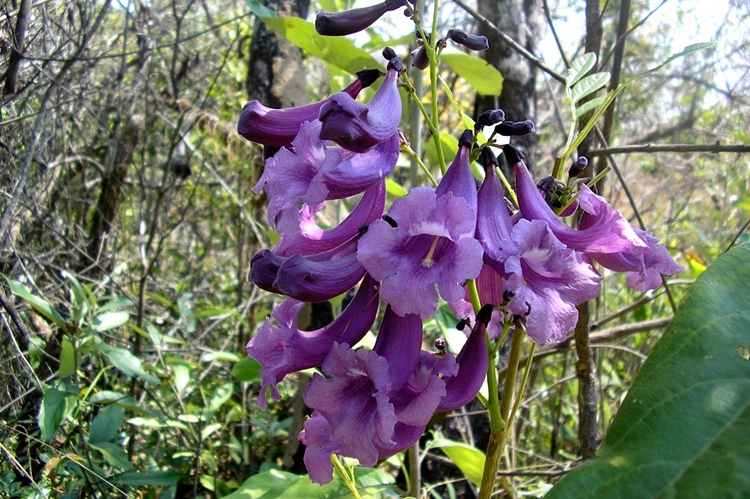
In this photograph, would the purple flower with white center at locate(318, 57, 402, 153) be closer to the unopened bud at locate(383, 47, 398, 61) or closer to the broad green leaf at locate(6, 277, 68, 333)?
the unopened bud at locate(383, 47, 398, 61)

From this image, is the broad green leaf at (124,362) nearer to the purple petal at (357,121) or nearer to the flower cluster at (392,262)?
the flower cluster at (392,262)

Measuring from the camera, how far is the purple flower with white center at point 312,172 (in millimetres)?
896

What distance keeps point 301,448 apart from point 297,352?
1658 mm

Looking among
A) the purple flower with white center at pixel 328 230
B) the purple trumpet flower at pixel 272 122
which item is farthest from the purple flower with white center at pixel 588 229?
the purple trumpet flower at pixel 272 122

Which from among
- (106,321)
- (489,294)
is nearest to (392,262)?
(489,294)

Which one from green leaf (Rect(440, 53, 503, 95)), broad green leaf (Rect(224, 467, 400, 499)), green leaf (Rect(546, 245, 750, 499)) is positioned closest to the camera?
green leaf (Rect(546, 245, 750, 499))

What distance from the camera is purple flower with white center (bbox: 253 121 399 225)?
896 millimetres

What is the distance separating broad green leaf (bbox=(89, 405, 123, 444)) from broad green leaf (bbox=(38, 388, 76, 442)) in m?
0.19

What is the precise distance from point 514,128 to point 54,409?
1.49 metres

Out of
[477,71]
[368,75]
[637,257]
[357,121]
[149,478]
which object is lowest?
[149,478]

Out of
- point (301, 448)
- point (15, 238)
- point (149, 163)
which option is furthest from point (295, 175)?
point (149, 163)

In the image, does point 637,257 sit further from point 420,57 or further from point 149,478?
point 149,478

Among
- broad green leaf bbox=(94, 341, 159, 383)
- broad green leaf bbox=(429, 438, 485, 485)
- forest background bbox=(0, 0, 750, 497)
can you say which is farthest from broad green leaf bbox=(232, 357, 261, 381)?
broad green leaf bbox=(429, 438, 485, 485)

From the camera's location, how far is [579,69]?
115 centimetres
